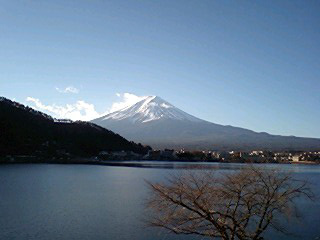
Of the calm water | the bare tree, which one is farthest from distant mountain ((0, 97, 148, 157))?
the bare tree

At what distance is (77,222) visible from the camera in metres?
Result: 6.64

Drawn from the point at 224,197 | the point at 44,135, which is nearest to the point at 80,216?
the point at 224,197

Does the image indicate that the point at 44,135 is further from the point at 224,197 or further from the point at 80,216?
the point at 224,197

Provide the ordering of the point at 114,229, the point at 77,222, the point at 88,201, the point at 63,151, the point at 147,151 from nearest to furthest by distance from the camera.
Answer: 1. the point at 114,229
2. the point at 77,222
3. the point at 88,201
4. the point at 63,151
5. the point at 147,151

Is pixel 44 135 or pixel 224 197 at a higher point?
pixel 44 135

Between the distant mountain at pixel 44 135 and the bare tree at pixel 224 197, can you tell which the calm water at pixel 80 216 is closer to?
the bare tree at pixel 224 197

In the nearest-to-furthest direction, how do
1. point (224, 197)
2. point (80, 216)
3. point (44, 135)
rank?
1. point (224, 197)
2. point (80, 216)
3. point (44, 135)

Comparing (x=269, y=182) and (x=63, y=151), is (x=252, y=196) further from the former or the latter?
(x=63, y=151)

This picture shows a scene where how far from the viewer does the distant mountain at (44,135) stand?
1024 inches

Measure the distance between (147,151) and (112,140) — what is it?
5537mm

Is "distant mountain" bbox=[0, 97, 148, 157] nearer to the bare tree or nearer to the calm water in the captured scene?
the calm water

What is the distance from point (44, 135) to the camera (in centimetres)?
2997

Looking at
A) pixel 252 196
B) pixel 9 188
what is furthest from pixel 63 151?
pixel 252 196

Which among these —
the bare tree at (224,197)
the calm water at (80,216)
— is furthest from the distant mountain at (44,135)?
the bare tree at (224,197)
